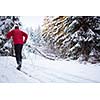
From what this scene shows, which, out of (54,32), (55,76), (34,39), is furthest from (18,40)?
(55,76)

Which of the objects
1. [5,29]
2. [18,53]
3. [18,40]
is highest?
[5,29]

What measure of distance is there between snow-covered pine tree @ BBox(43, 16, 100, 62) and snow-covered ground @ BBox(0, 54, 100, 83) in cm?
10

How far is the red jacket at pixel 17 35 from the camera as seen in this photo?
9.30 feet

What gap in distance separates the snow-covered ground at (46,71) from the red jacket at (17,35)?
0.57ft

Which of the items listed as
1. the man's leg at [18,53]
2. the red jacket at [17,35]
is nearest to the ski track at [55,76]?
the man's leg at [18,53]

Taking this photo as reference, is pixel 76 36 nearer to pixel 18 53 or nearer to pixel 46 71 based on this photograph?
pixel 46 71

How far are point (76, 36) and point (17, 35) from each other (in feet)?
2.04

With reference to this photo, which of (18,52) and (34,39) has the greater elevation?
(34,39)

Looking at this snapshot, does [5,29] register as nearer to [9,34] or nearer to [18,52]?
[9,34]

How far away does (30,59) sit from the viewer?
282 centimetres

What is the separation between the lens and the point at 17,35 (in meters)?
→ 2.85

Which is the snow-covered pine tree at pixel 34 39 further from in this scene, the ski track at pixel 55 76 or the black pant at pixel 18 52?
the ski track at pixel 55 76
